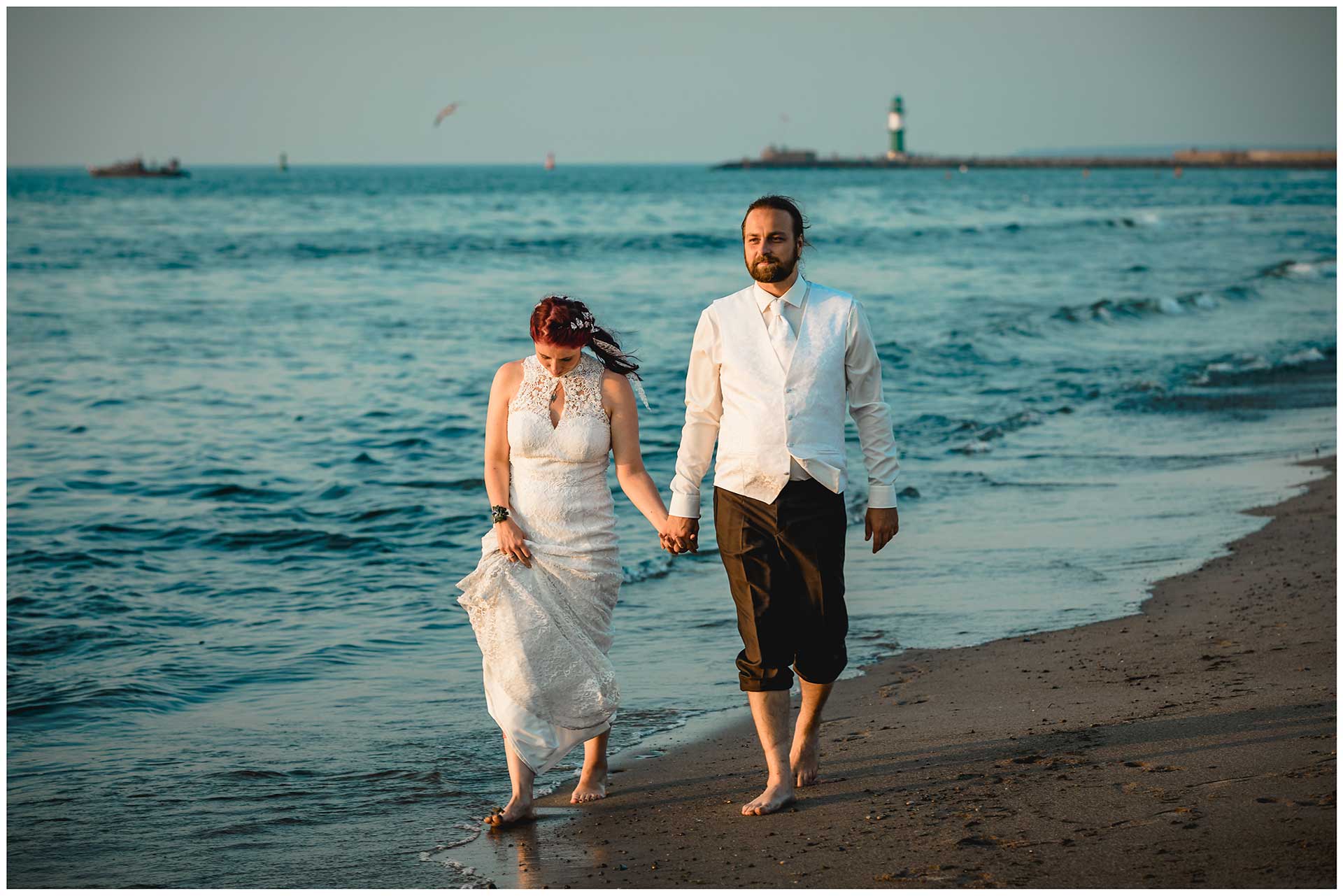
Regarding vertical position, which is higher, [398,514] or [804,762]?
[804,762]

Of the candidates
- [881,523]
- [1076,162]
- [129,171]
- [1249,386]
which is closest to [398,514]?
[881,523]

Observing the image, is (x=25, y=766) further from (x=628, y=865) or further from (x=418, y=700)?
(x=628, y=865)

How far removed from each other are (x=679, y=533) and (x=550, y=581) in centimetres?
53

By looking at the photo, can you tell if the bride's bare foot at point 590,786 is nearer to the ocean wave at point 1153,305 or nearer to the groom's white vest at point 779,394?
the groom's white vest at point 779,394

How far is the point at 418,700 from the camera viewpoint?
18.6ft

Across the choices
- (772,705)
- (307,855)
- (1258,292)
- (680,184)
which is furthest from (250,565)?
(680,184)

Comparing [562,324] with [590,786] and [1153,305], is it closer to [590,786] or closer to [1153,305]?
[590,786]

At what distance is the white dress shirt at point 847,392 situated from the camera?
392 centimetres

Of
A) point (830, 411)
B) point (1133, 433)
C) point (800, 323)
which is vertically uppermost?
point (800, 323)

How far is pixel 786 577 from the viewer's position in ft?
13.1

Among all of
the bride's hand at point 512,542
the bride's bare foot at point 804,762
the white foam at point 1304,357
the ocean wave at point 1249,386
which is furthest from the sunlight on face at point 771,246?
the white foam at point 1304,357

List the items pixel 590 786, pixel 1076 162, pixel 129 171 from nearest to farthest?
pixel 590 786 < pixel 129 171 < pixel 1076 162

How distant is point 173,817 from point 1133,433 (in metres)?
9.60

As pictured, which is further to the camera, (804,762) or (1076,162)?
(1076,162)
